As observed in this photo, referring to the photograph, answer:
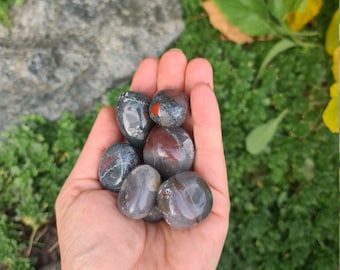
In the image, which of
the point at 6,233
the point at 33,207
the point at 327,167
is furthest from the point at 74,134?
the point at 327,167

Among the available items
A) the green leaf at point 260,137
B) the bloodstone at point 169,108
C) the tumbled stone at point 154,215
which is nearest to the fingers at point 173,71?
the bloodstone at point 169,108

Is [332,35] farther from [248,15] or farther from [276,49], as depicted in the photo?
[248,15]

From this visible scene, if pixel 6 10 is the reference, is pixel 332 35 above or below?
below

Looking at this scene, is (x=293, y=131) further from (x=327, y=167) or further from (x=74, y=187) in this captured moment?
(x=74, y=187)

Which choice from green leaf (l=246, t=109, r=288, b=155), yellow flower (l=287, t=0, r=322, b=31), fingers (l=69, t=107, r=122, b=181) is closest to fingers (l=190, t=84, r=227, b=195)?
fingers (l=69, t=107, r=122, b=181)

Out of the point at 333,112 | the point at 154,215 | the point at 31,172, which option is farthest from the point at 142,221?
the point at 333,112

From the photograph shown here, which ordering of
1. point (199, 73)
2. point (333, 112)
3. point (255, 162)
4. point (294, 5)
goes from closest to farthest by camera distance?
point (199, 73)
point (333, 112)
point (294, 5)
point (255, 162)

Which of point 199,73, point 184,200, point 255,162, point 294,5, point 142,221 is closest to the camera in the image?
point 184,200

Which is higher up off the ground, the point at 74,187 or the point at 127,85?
the point at 74,187
